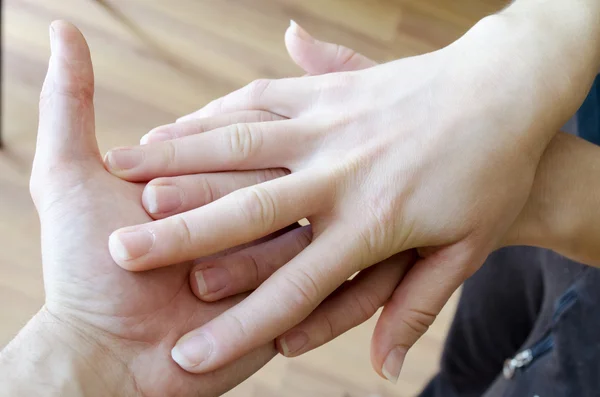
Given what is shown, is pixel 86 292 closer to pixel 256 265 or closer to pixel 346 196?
pixel 256 265

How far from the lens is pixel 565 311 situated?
68cm

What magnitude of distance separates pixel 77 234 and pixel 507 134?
1.71 feet

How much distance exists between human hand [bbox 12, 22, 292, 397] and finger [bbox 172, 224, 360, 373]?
43 mm

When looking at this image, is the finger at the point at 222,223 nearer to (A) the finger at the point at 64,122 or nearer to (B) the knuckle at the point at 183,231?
(B) the knuckle at the point at 183,231

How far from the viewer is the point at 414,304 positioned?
664 mm

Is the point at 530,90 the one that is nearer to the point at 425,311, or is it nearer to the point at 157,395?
the point at 425,311

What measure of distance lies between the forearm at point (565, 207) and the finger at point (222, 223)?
0.31 m

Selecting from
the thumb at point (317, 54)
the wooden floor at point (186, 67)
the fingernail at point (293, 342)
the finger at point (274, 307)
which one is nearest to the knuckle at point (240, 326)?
the finger at point (274, 307)

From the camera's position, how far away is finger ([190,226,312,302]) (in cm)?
62

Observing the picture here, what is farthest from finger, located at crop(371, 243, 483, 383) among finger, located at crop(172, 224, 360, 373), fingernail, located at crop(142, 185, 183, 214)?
fingernail, located at crop(142, 185, 183, 214)

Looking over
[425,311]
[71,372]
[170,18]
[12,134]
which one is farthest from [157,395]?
[170,18]

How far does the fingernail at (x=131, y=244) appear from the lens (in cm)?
54

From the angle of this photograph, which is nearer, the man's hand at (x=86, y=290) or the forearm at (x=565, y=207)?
the man's hand at (x=86, y=290)

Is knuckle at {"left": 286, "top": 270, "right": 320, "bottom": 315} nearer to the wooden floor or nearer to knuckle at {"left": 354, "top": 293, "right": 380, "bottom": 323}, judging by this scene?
knuckle at {"left": 354, "top": 293, "right": 380, "bottom": 323}
